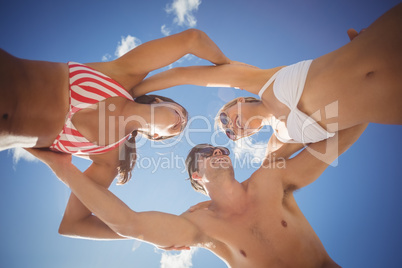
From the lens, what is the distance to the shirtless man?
9.37 feet

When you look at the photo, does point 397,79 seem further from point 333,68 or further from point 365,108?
point 333,68

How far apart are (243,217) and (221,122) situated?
160 cm

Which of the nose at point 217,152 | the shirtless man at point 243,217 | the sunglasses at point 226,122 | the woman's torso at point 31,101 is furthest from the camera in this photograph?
the nose at point 217,152

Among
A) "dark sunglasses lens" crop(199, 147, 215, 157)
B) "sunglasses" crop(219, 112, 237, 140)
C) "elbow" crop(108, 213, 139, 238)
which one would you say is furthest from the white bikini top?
"elbow" crop(108, 213, 139, 238)

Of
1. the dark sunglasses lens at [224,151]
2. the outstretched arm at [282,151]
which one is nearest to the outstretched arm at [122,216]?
the dark sunglasses lens at [224,151]

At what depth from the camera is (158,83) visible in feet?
11.1

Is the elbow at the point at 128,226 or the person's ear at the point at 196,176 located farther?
the person's ear at the point at 196,176

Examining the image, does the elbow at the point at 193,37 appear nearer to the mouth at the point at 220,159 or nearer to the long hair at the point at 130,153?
the long hair at the point at 130,153

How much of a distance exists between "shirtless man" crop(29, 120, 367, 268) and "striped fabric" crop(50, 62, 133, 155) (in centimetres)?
19

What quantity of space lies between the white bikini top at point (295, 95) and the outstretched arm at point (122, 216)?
6.77 ft

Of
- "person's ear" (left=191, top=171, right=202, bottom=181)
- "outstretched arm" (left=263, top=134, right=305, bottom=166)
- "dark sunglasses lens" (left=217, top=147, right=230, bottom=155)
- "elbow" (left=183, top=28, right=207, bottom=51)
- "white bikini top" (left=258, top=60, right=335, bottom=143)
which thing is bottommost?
"person's ear" (left=191, top=171, right=202, bottom=181)

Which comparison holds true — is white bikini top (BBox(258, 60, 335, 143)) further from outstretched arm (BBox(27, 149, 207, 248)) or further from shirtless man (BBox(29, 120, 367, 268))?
outstretched arm (BBox(27, 149, 207, 248))

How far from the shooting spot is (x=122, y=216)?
2.89 m

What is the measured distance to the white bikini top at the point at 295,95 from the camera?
107 inches
